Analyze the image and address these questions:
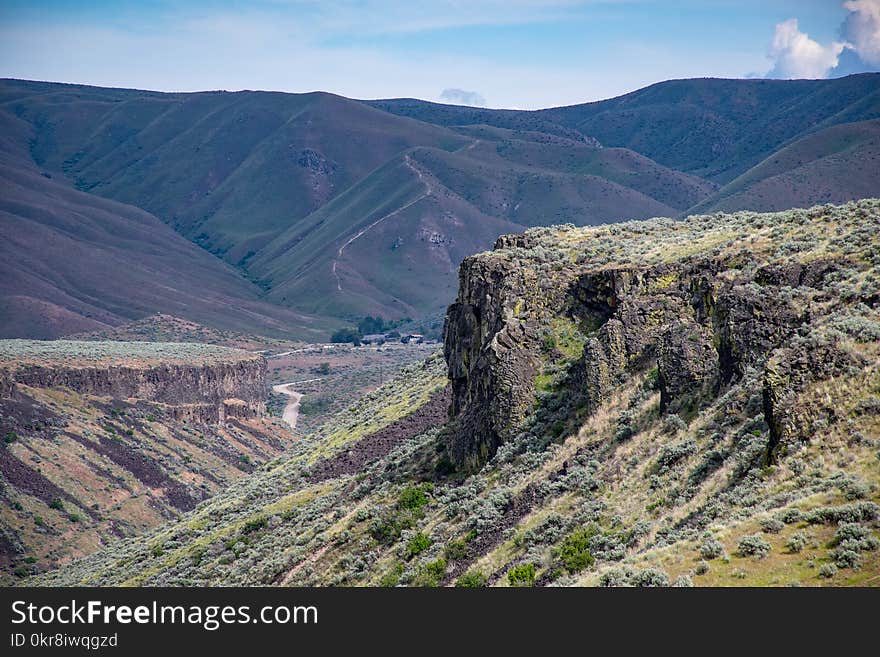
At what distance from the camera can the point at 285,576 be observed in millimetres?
40125

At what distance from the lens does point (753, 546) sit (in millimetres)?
21109

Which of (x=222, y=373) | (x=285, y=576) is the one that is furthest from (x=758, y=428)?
(x=222, y=373)

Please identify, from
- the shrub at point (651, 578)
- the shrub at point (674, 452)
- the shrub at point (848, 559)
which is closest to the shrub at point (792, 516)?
the shrub at point (848, 559)

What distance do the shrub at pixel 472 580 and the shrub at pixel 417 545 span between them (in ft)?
14.2

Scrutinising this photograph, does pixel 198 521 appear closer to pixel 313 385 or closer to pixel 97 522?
pixel 97 522

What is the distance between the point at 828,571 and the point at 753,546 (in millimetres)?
1720

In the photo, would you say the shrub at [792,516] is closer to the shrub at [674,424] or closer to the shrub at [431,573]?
the shrub at [674,424]

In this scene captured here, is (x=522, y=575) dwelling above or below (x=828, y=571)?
below

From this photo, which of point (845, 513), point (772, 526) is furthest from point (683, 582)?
point (845, 513)

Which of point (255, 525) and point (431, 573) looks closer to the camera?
point (431, 573)

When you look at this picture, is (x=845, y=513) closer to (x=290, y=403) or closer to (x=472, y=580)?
(x=472, y=580)

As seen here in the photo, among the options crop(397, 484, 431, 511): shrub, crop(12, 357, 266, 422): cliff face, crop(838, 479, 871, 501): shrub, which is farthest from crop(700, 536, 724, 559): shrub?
crop(12, 357, 266, 422): cliff face

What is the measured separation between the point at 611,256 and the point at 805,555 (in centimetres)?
2171

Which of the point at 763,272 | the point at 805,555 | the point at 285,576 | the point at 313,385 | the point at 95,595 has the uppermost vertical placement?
the point at 763,272
